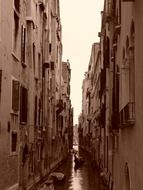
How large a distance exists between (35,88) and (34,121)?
1968 mm

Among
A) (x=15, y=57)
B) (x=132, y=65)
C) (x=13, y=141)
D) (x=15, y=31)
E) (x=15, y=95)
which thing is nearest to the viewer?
(x=132, y=65)

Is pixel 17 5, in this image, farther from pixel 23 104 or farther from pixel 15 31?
pixel 23 104

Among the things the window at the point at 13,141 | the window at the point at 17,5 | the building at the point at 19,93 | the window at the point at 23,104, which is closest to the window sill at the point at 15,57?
the building at the point at 19,93

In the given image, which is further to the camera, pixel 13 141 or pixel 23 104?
pixel 23 104

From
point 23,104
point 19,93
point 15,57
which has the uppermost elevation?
point 15,57

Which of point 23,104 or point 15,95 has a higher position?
point 15,95

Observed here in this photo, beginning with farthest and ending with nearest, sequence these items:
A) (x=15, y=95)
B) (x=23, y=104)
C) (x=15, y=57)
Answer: (x=23, y=104)
(x=15, y=57)
(x=15, y=95)

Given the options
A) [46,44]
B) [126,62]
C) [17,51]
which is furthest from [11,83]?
[46,44]

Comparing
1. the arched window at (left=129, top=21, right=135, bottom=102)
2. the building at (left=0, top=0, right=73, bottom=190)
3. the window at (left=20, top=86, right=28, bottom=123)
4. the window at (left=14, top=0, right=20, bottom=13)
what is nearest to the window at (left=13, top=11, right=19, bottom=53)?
the building at (left=0, top=0, right=73, bottom=190)

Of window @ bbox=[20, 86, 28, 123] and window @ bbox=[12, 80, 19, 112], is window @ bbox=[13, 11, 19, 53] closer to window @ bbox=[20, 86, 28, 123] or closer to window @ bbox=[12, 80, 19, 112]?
window @ bbox=[12, 80, 19, 112]

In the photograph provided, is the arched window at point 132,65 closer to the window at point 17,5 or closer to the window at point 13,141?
the window at point 13,141

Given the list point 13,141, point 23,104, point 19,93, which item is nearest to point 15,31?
point 19,93

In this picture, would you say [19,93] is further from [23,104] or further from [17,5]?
[17,5]

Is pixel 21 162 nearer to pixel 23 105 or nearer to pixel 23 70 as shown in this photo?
pixel 23 105
